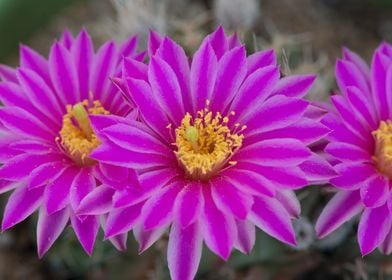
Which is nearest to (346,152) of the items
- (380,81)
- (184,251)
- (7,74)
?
(380,81)

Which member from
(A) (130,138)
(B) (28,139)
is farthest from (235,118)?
(B) (28,139)

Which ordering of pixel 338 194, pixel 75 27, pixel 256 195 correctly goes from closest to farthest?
pixel 256 195 < pixel 338 194 < pixel 75 27

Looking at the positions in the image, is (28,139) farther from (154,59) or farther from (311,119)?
(311,119)

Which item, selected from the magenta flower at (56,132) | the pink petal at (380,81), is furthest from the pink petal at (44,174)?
the pink petal at (380,81)

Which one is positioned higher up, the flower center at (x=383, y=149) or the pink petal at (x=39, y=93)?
the pink petal at (x=39, y=93)

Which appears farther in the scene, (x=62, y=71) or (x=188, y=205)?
(x=62, y=71)

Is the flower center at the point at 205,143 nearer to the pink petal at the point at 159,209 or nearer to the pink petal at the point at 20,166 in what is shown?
the pink petal at the point at 159,209

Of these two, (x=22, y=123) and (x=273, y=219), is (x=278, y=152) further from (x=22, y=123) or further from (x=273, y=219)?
(x=22, y=123)
